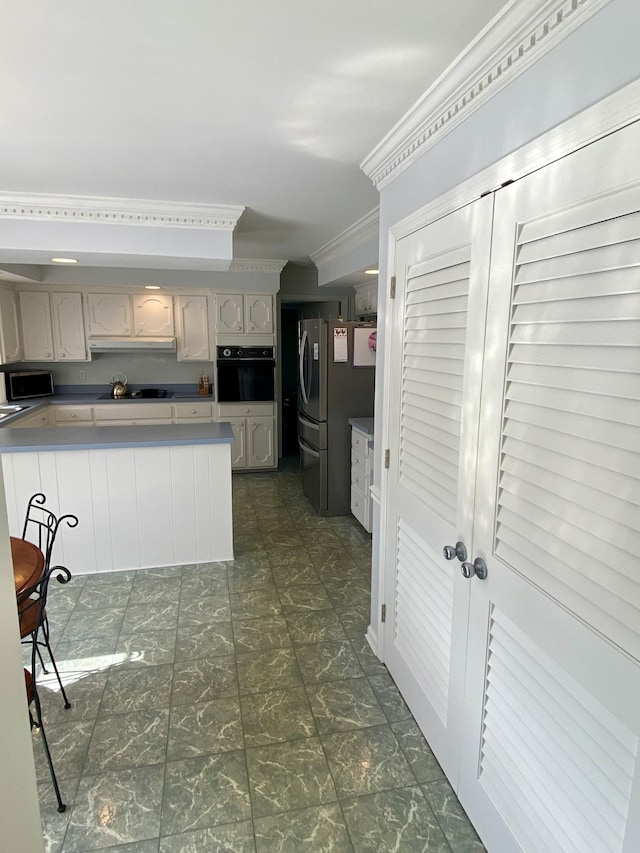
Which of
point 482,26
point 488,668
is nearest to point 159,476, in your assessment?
point 488,668

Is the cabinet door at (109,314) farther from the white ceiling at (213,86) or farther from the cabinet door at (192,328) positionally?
the white ceiling at (213,86)

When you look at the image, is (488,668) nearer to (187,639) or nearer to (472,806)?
(472,806)

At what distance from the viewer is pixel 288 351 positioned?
290 inches

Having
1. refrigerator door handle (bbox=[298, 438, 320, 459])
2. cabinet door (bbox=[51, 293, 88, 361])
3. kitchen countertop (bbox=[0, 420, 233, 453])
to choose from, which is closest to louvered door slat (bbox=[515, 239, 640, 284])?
kitchen countertop (bbox=[0, 420, 233, 453])

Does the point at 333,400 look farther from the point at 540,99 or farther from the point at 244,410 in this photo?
the point at 540,99

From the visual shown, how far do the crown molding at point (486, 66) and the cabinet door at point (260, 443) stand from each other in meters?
3.91

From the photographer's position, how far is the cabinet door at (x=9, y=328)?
4688 mm

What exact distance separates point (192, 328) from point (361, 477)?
2.69 metres

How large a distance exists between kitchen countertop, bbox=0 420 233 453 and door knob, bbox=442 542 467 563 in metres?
2.03

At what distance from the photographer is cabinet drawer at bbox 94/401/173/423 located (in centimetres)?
531

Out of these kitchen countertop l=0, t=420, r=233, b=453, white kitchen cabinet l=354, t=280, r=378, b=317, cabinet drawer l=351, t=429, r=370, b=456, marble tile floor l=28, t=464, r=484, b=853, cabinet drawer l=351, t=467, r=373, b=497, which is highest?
white kitchen cabinet l=354, t=280, r=378, b=317

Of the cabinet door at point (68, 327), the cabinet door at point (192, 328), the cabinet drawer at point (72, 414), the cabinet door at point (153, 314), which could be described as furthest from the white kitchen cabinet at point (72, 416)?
the cabinet door at point (192, 328)

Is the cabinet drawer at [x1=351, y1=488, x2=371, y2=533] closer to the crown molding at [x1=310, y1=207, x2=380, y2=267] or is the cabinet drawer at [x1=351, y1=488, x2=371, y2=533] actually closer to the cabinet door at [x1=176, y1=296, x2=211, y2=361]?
the crown molding at [x1=310, y1=207, x2=380, y2=267]

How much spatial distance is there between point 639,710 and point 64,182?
318 centimetres
